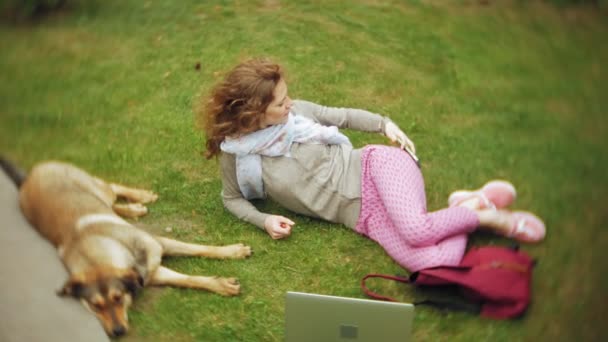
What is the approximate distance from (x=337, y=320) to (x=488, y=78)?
2.78 feet

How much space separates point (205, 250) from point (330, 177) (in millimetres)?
419

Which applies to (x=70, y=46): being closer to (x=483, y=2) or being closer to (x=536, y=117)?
(x=483, y=2)

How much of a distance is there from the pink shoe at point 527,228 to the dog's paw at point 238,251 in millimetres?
732

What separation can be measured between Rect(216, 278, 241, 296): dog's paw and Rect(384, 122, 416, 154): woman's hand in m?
0.62

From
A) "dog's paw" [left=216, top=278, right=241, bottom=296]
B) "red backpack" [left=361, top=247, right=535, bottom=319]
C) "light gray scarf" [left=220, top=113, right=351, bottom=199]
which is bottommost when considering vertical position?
"dog's paw" [left=216, top=278, right=241, bottom=296]

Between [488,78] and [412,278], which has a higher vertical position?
[488,78]

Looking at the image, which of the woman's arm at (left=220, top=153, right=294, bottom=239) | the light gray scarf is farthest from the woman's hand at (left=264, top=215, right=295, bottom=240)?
the light gray scarf

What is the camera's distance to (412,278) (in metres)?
1.82

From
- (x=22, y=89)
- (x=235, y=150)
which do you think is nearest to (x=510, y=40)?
(x=235, y=150)

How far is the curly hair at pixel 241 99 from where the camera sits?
186cm

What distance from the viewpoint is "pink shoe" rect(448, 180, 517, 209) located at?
1922 millimetres

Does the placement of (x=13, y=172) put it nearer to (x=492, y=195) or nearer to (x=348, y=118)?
(x=348, y=118)

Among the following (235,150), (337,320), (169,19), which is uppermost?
(169,19)

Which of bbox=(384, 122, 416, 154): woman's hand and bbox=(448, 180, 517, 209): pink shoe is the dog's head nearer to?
bbox=(384, 122, 416, 154): woman's hand
